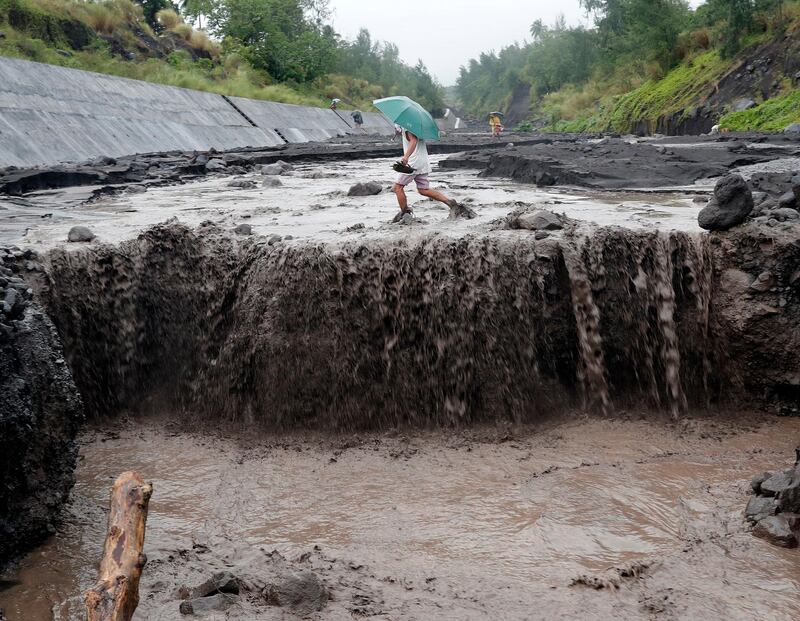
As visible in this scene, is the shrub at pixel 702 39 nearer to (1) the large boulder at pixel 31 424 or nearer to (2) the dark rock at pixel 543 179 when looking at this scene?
(2) the dark rock at pixel 543 179

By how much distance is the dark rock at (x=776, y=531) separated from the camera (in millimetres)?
3994

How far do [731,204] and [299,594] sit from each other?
501cm

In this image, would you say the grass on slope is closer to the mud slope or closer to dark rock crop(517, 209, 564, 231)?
dark rock crop(517, 209, 564, 231)

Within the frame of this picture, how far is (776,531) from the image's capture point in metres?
4.06

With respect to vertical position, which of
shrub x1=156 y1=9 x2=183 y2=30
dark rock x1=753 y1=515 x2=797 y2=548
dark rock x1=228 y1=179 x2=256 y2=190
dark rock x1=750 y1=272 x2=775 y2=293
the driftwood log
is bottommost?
dark rock x1=753 y1=515 x2=797 y2=548

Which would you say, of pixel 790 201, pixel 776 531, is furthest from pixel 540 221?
pixel 776 531

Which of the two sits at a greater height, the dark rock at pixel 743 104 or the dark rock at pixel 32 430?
the dark rock at pixel 743 104

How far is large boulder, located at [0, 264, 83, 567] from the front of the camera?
3.97 m

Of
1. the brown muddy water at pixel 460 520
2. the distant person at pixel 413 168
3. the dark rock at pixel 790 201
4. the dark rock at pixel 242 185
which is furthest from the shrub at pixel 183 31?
the dark rock at pixel 790 201

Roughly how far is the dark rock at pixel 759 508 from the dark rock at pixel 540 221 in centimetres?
309

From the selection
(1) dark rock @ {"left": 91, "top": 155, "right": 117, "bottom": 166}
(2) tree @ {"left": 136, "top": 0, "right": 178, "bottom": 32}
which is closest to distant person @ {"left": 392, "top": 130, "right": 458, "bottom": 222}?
(1) dark rock @ {"left": 91, "top": 155, "right": 117, "bottom": 166}

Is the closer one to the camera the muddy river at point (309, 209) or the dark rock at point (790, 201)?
the dark rock at point (790, 201)

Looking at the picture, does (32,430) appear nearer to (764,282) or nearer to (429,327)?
(429,327)

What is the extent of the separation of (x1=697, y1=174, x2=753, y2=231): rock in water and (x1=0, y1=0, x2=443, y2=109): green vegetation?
19815 millimetres
